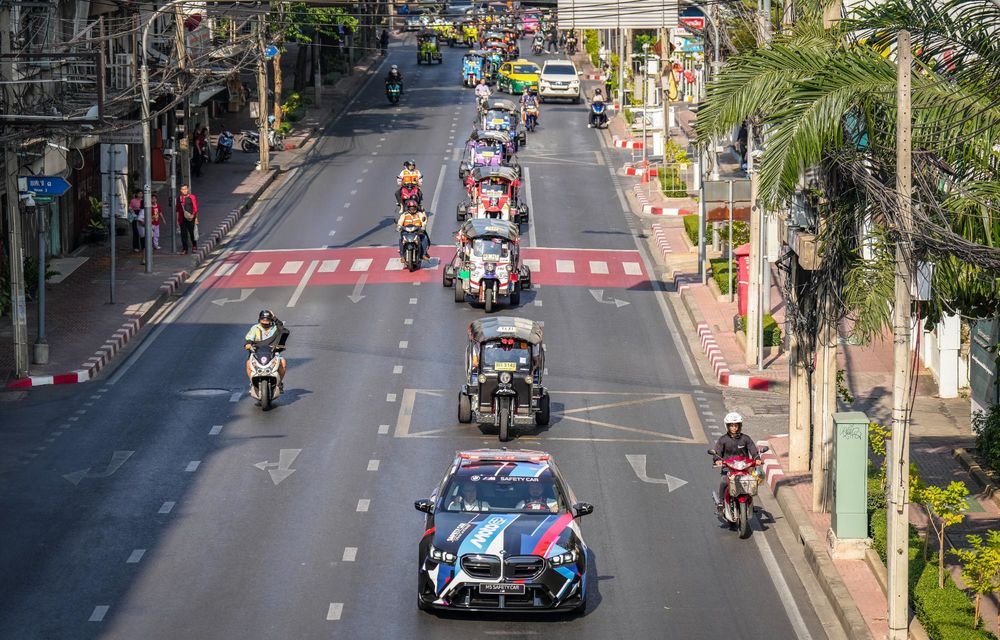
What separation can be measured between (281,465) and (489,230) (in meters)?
13.9

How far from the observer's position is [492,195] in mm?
49938

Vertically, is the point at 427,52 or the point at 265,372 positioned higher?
the point at 427,52

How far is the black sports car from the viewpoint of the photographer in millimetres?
19266

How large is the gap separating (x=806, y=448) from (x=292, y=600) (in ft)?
32.7

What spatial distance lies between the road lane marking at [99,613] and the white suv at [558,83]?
219 feet

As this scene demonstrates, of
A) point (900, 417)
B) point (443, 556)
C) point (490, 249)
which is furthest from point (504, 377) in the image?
point (490, 249)

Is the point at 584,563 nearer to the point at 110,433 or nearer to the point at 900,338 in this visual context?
the point at 900,338

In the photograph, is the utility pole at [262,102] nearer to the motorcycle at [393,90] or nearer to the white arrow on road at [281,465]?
the motorcycle at [393,90]

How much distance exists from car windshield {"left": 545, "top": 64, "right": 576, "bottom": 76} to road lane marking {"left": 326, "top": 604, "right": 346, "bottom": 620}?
6679 centimetres

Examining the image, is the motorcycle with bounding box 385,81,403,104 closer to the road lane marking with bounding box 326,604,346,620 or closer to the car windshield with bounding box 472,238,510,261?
the car windshield with bounding box 472,238,510,261

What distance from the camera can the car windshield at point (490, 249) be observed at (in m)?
39.3

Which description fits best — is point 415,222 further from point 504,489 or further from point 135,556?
point 504,489

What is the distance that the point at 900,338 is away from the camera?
18.3 metres

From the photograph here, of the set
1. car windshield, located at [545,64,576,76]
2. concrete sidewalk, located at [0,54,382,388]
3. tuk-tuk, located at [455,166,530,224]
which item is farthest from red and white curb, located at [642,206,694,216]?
car windshield, located at [545,64,576,76]
